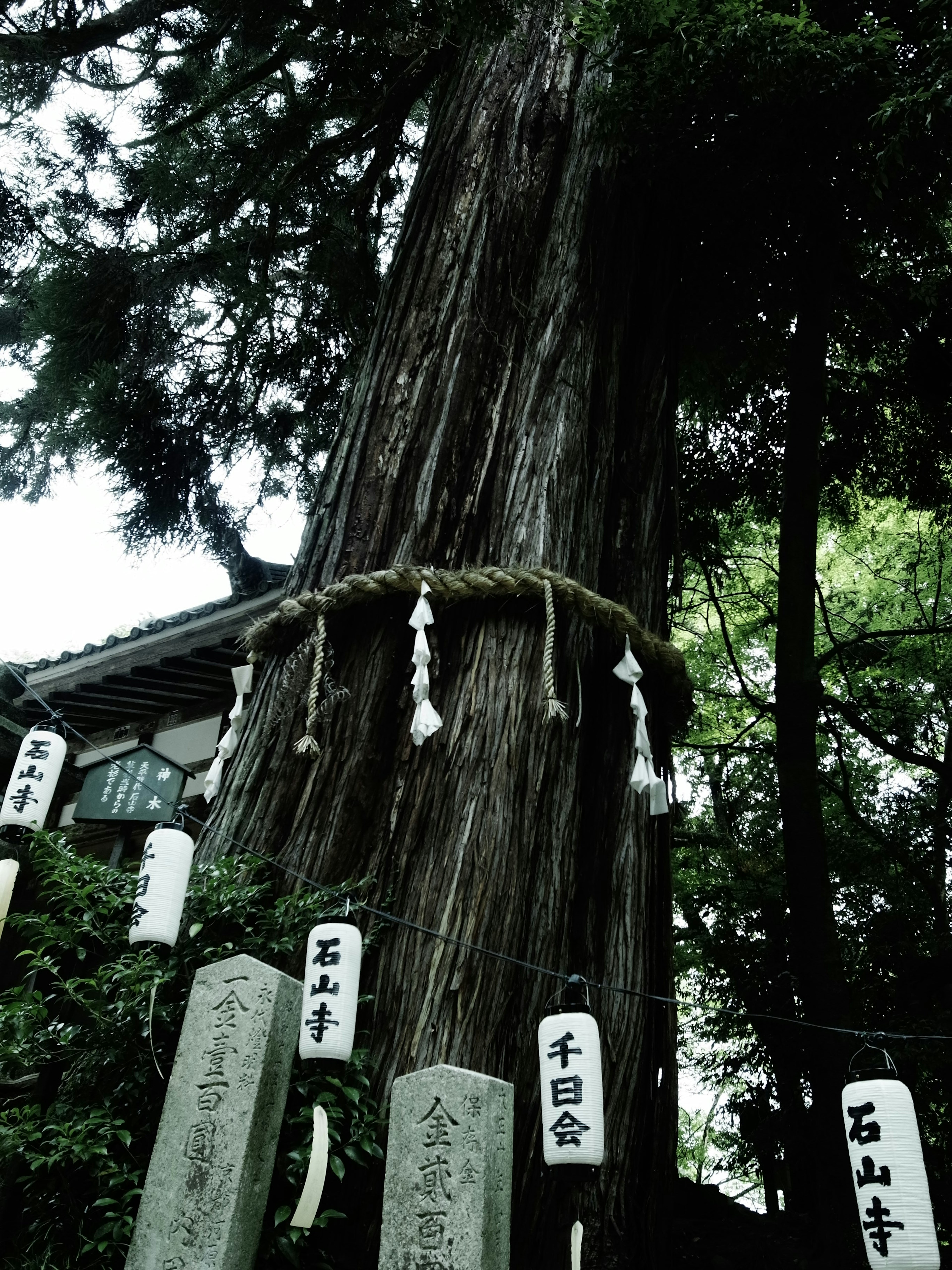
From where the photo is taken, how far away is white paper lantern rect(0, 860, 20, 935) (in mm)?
3123

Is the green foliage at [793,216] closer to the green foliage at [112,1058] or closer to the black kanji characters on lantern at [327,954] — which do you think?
the black kanji characters on lantern at [327,954]

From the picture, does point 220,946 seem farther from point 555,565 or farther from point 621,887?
point 555,565

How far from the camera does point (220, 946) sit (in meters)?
3.01

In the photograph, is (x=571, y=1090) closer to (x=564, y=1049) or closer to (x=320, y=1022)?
(x=564, y=1049)

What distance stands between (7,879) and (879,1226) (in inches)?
104

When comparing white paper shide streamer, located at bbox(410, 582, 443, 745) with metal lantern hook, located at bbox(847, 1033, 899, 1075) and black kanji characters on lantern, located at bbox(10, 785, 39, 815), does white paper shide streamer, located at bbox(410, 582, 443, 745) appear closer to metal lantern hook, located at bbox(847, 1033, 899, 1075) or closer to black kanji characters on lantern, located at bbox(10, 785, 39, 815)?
black kanji characters on lantern, located at bbox(10, 785, 39, 815)

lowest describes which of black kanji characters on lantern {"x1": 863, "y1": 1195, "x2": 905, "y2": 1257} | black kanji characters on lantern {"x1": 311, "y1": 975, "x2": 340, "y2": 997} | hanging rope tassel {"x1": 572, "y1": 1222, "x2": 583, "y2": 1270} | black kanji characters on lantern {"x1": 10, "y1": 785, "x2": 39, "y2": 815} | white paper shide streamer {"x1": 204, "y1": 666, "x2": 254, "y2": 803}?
hanging rope tassel {"x1": 572, "y1": 1222, "x2": 583, "y2": 1270}

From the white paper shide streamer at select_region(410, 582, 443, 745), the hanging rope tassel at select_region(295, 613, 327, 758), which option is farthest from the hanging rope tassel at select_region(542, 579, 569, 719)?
the hanging rope tassel at select_region(295, 613, 327, 758)

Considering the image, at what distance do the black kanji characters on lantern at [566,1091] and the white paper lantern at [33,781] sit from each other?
6.26 feet

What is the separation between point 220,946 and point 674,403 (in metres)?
3.51

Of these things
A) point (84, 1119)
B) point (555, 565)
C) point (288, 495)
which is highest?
point (288, 495)

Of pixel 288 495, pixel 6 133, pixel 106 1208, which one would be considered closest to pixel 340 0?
pixel 6 133

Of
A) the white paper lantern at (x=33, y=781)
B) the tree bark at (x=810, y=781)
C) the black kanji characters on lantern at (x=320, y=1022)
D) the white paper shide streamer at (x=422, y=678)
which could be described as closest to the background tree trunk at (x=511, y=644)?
the white paper shide streamer at (x=422, y=678)

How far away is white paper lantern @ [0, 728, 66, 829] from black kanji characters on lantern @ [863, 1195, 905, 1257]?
2.72 m
